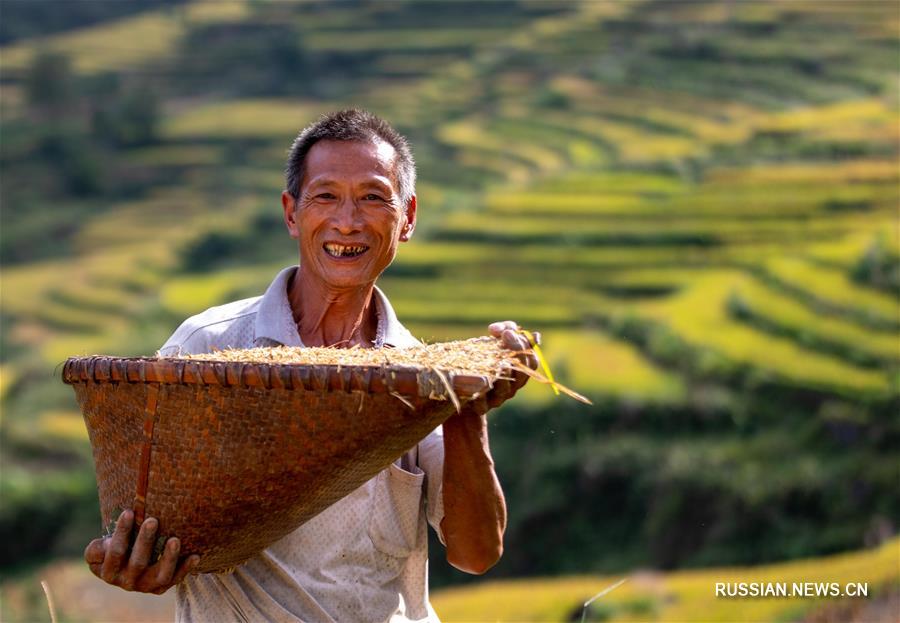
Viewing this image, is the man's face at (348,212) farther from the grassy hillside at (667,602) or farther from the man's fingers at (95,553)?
the grassy hillside at (667,602)

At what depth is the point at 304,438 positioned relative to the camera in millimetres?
2053

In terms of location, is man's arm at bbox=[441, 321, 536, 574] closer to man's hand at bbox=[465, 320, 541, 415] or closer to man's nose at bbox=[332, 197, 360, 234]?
man's hand at bbox=[465, 320, 541, 415]

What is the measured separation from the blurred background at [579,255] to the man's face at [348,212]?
180 inches

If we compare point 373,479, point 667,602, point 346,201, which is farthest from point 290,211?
point 667,602

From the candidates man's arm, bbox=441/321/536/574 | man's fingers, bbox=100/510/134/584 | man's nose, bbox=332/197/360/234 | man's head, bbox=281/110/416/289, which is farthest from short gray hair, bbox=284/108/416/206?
man's fingers, bbox=100/510/134/584

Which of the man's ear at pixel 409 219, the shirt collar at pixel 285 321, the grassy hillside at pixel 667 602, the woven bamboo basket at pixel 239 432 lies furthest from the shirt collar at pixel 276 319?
the grassy hillside at pixel 667 602

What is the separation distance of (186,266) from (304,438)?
25910mm

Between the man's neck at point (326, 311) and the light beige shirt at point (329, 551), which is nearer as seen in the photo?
the light beige shirt at point (329, 551)

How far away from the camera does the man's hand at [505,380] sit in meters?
2.04

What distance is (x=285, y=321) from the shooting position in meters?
2.50

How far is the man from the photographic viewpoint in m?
2.34

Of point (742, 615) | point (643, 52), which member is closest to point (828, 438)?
point (742, 615)

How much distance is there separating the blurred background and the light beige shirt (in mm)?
4435

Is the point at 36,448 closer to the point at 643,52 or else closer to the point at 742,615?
the point at 742,615
